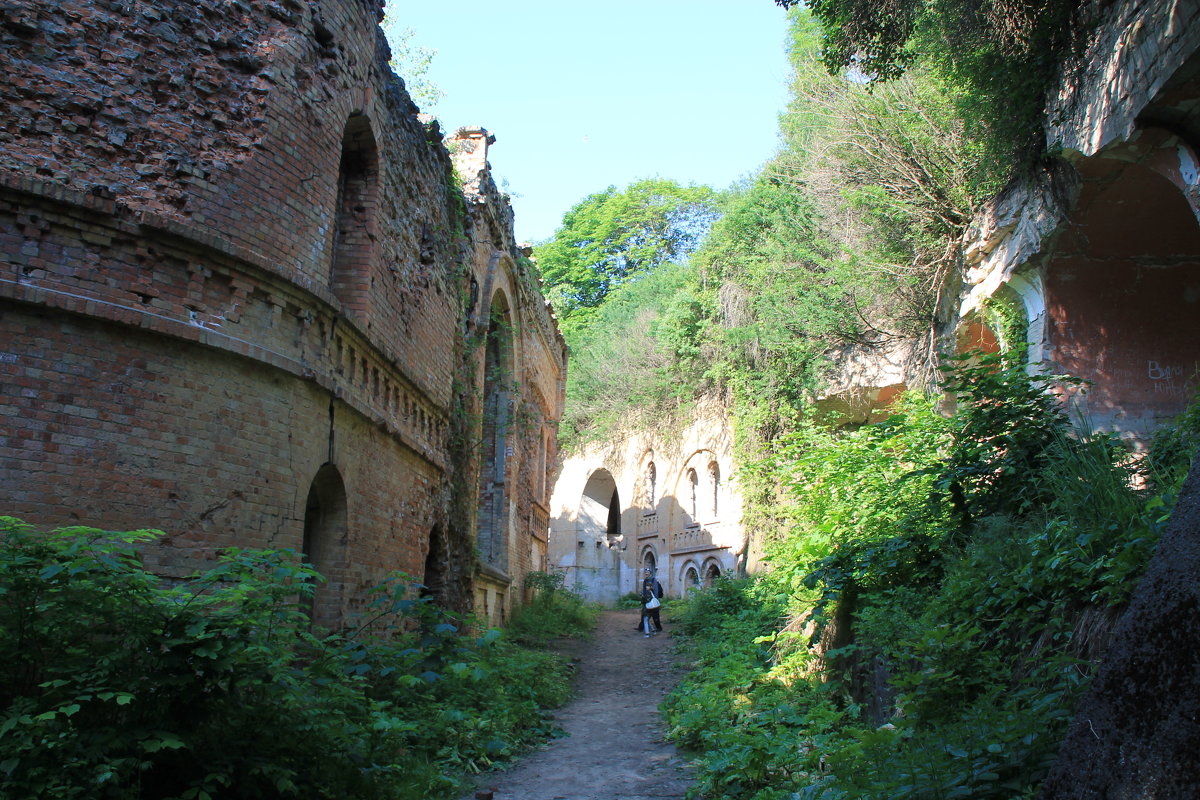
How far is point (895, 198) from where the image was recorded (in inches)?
511

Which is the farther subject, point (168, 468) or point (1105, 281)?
point (1105, 281)

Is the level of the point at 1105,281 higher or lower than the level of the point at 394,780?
higher

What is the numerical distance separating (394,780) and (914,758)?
302 cm

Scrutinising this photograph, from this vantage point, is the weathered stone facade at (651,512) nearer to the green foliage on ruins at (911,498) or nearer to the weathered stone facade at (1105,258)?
the green foliage on ruins at (911,498)

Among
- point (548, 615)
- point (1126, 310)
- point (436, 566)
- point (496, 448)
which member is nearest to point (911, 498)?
point (1126, 310)

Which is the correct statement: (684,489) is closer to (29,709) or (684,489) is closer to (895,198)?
(895,198)

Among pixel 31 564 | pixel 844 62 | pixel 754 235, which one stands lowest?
pixel 31 564

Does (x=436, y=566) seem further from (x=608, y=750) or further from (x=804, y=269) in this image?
(x=804, y=269)

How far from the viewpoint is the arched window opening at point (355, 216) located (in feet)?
26.9

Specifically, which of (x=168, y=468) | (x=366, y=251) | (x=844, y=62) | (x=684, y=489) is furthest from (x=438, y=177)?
(x=684, y=489)

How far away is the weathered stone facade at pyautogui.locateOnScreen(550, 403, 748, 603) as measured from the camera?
83.1ft

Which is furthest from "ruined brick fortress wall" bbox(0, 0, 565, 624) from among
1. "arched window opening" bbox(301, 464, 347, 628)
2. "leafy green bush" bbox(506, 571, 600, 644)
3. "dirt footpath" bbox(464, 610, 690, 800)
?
"leafy green bush" bbox(506, 571, 600, 644)

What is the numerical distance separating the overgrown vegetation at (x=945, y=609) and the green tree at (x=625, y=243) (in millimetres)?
31500

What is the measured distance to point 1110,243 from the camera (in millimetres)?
8344
